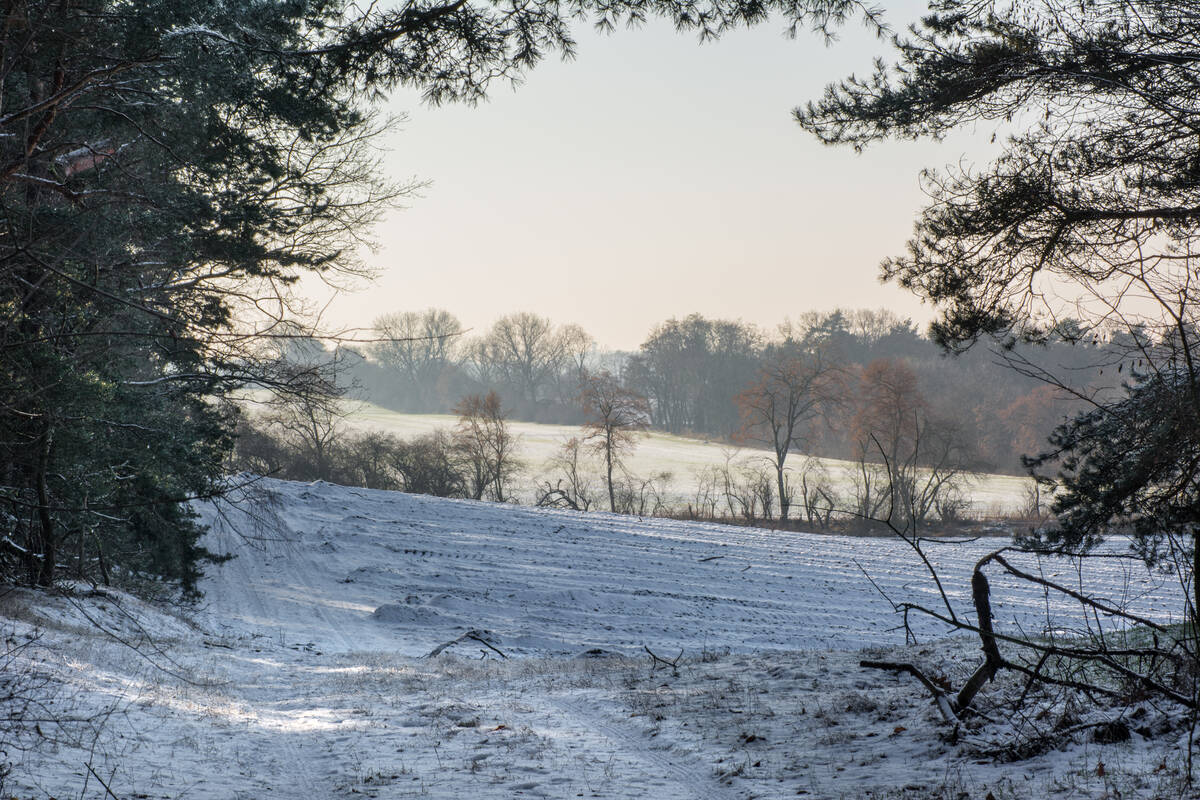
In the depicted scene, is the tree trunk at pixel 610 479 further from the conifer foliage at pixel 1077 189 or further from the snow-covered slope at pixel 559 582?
the conifer foliage at pixel 1077 189

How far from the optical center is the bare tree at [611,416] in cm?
4856

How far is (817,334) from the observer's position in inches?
2771

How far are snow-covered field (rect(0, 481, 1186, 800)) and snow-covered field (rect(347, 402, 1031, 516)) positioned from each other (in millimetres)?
22005

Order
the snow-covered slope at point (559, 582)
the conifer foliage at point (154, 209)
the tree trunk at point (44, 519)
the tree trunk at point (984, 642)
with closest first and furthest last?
1. the tree trunk at point (984, 642)
2. the conifer foliage at point (154, 209)
3. the tree trunk at point (44, 519)
4. the snow-covered slope at point (559, 582)

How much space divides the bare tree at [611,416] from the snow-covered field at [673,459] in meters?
2.21

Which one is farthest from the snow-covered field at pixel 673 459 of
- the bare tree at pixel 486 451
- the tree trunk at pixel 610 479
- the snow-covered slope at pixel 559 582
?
the snow-covered slope at pixel 559 582

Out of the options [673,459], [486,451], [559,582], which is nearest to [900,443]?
[673,459]

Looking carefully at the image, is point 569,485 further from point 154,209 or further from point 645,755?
point 645,755

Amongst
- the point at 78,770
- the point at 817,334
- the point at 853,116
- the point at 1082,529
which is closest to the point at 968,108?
the point at 853,116

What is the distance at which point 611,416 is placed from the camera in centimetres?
4903

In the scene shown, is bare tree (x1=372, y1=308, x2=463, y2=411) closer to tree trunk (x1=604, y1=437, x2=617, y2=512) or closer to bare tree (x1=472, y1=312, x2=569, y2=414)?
bare tree (x1=472, y1=312, x2=569, y2=414)

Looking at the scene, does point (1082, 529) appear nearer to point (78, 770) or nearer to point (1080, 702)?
point (1080, 702)

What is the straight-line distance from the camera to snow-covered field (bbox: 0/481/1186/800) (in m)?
5.31

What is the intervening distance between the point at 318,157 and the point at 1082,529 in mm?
15793
